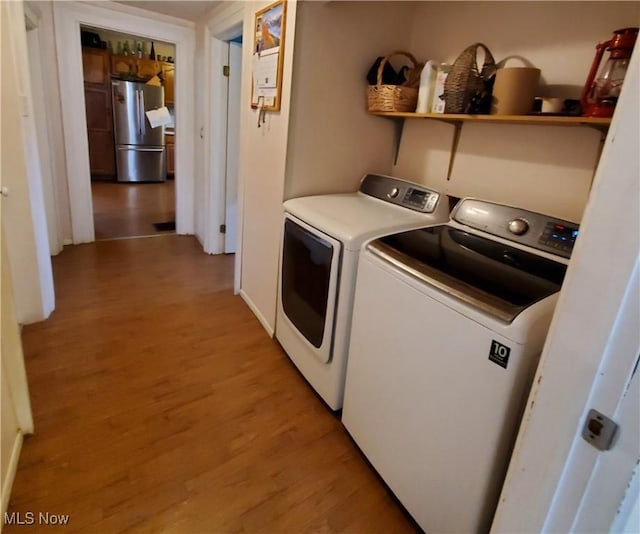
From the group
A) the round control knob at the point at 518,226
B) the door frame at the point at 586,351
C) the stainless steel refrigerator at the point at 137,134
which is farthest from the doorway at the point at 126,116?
the door frame at the point at 586,351

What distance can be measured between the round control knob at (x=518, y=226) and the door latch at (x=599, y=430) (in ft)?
3.29

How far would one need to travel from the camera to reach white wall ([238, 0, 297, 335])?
2.09 metres

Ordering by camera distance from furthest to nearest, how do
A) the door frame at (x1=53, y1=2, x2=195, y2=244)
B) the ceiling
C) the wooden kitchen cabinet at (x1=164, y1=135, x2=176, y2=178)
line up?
the wooden kitchen cabinet at (x1=164, y1=135, x2=176, y2=178) < the door frame at (x1=53, y1=2, x2=195, y2=244) < the ceiling

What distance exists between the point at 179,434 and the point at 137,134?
628 centimetres

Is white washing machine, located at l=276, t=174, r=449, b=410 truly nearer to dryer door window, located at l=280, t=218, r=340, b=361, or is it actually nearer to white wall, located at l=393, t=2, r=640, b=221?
dryer door window, located at l=280, t=218, r=340, b=361

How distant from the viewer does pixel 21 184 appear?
212 centimetres

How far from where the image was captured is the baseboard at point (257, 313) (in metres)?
2.49

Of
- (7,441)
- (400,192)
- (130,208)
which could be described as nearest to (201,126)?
(130,208)

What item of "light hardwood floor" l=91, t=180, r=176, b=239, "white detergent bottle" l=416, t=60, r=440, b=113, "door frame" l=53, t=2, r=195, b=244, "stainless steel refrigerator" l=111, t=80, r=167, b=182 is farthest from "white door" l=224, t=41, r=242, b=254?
"stainless steel refrigerator" l=111, t=80, r=167, b=182

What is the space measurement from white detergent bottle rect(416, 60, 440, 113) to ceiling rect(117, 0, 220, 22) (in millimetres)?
1989

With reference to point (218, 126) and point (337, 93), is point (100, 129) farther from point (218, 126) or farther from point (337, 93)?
point (337, 93)

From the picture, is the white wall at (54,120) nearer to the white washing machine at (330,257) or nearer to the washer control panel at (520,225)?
the white washing machine at (330,257)

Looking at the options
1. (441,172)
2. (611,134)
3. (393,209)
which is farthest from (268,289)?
(611,134)

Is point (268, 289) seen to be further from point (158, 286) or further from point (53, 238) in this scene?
point (53, 238)
